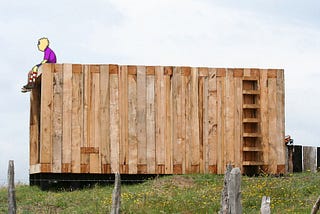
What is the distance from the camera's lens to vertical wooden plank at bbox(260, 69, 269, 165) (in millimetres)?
23812

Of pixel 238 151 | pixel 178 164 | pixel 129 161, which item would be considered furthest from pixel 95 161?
pixel 238 151

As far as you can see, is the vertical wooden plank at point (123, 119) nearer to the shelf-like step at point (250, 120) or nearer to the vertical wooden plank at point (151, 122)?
the vertical wooden plank at point (151, 122)

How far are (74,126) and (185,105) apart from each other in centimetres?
334

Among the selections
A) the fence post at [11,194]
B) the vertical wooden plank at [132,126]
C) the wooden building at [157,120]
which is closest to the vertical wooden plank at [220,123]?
the wooden building at [157,120]

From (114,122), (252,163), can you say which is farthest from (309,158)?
(114,122)

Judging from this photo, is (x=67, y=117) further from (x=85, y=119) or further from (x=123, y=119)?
(x=123, y=119)

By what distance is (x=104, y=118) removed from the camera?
899 inches

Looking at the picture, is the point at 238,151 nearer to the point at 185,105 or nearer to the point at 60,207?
the point at 185,105

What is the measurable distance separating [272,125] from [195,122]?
2.46 metres

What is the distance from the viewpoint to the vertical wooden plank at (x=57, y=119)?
22.6 meters

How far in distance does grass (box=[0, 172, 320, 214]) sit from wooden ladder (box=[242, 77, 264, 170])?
46.6 inches

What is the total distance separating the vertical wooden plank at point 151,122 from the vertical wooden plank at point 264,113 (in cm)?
337

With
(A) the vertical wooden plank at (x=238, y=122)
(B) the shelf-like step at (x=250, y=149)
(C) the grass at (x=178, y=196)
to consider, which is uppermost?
(A) the vertical wooden plank at (x=238, y=122)

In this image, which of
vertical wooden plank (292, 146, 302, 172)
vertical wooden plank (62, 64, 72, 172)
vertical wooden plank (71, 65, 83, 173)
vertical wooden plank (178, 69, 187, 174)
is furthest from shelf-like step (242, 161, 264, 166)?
vertical wooden plank (62, 64, 72, 172)
